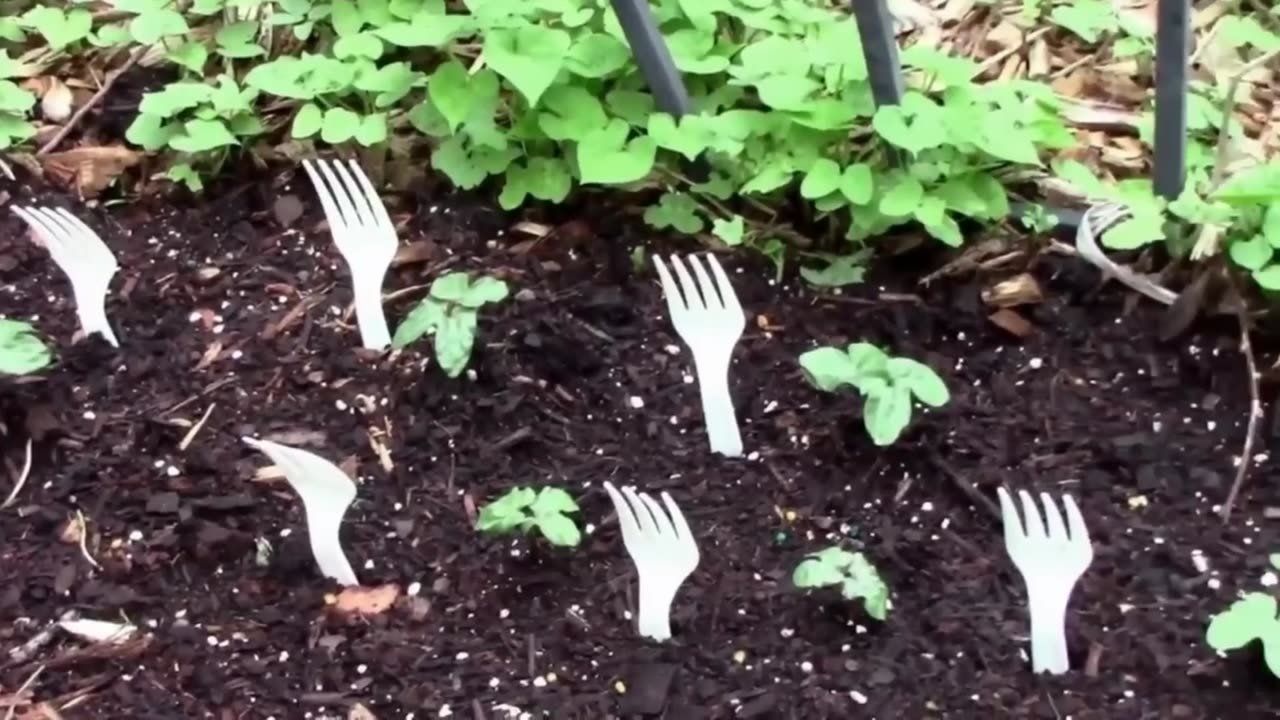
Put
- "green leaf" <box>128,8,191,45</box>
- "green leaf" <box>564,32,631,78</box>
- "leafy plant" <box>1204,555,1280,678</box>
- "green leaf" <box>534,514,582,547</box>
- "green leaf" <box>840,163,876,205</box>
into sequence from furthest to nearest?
1. "green leaf" <box>128,8,191,45</box>
2. "green leaf" <box>564,32,631,78</box>
3. "green leaf" <box>840,163,876,205</box>
4. "green leaf" <box>534,514,582,547</box>
5. "leafy plant" <box>1204,555,1280,678</box>

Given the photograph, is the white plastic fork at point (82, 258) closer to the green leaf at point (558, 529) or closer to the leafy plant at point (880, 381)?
the green leaf at point (558, 529)

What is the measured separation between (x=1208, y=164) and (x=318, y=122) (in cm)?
94

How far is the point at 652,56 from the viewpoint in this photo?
1410 millimetres

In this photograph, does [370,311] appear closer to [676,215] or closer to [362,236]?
[362,236]

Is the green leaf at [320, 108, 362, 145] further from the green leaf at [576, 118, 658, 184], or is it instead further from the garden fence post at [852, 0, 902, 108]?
the garden fence post at [852, 0, 902, 108]

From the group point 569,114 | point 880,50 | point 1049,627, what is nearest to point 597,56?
point 569,114

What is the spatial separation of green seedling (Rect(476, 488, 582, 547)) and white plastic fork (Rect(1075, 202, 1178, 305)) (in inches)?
22.4

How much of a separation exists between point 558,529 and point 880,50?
1.83 ft

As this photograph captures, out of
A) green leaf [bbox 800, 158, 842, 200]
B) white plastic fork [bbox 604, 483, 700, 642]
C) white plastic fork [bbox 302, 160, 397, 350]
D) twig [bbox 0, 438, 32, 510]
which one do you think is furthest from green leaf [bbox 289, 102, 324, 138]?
white plastic fork [bbox 604, 483, 700, 642]

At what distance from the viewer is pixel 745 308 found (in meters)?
1.39

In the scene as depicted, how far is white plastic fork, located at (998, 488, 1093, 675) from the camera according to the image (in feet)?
3.36

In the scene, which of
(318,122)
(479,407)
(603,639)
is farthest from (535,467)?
(318,122)

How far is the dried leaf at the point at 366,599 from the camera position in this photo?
1150 mm

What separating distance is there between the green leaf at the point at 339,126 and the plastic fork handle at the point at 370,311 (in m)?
0.20
